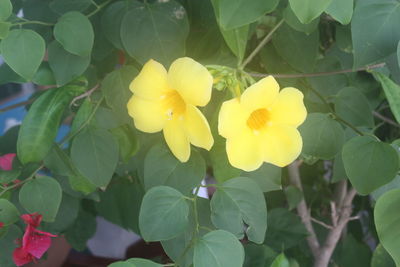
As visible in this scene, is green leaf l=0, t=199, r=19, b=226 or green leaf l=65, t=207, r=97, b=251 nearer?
green leaf l=0, t=199, r=19, b=226

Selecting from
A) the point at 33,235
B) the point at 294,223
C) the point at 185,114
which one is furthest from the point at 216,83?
the point at 294,223

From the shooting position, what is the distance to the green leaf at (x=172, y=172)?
50cm

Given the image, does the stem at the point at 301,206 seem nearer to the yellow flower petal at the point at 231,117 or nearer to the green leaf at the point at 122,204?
the green leaf at the point at 122,204

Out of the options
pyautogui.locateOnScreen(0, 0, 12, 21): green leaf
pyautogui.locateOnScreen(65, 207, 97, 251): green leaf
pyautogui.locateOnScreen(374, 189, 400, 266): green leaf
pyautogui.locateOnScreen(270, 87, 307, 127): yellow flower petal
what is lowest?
pyautogui.locateOnScreen(65, 207, 97, 251): green leaf

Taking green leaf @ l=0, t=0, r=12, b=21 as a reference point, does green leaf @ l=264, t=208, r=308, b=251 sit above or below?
below

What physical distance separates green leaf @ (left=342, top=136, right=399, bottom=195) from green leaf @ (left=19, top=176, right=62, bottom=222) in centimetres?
32

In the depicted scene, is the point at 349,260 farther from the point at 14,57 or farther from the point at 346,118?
the point at 14,57

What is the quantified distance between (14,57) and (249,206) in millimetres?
280

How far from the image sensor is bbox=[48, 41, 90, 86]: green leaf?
0.52 meters

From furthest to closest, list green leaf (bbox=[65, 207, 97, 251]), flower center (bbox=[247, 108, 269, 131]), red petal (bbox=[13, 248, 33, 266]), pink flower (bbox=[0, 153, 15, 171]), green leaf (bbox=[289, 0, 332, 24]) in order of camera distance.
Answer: green leaf (bbox=[65, 207, 97, 251])
pink flower (bbox=[0, 153, 15, 171])
red petal (bbox=[13, 248, 33, 266])
flower center (bbox=[247, 108, 269, 131])
green leaf (bbox=[289, 0, 332, 24])

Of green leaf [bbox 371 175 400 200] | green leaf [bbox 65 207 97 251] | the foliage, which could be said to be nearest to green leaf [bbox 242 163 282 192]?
the foliage

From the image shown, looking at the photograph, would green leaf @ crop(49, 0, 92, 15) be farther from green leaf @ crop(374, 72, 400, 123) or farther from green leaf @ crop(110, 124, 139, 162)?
green leaf @ crop(374, 72, 400, 123)

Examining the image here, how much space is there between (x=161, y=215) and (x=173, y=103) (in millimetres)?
114

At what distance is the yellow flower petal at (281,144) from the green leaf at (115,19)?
0.70ft
